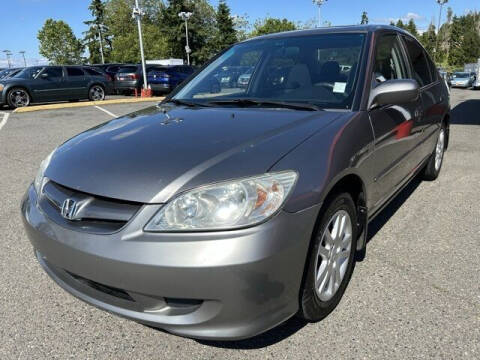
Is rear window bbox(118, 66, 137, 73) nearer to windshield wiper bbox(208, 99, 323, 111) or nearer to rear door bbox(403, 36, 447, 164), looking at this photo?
rear door bbox(403, 36, 447, 164)

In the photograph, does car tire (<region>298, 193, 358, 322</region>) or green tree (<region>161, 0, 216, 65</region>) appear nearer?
car tire (<region>298, 193, 358, 322</region>)

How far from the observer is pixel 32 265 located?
305cm

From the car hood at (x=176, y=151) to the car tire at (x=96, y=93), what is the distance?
15.1 m

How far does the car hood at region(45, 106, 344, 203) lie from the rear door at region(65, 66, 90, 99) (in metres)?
14.9

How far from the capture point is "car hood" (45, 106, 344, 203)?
1894 millimetres

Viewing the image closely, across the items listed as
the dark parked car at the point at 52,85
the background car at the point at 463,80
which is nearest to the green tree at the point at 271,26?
the background car at the point at 463,80

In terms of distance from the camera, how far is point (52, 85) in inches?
620

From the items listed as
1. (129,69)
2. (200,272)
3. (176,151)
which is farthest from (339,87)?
(129,69)

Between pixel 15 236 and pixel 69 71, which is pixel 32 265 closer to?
pixel 15 236

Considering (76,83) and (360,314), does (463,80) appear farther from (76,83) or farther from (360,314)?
(360,314)

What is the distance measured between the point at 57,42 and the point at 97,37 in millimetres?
8377

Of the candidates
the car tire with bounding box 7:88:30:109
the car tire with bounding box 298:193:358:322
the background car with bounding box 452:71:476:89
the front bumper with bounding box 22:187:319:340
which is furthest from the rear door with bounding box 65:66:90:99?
the background car with bounding box 452:71:476:89

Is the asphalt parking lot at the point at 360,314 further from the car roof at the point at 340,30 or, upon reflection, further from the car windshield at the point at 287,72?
the car roof at the point at 340,30

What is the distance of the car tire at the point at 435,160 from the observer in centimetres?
477
